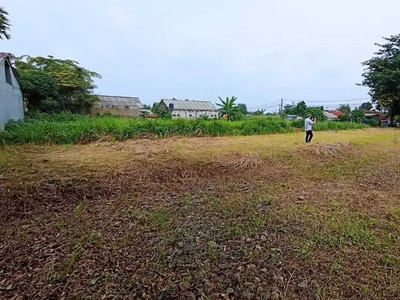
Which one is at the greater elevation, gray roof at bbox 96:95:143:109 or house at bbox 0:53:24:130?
gray roof at bbox 96:95:143:109

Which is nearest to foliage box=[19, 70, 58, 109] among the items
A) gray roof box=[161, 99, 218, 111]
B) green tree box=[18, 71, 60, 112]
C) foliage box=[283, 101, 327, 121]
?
green tree box=[18, 71, 60, 112]

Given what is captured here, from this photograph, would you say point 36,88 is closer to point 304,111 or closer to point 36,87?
point 36,87

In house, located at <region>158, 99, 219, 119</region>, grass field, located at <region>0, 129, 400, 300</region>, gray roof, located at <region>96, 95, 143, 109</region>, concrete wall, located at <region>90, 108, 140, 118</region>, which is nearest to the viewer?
grass field, located at <region>0, 129, 400, 300</region>

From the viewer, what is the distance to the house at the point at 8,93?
9.46 meters

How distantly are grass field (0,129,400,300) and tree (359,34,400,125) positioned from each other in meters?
19.9

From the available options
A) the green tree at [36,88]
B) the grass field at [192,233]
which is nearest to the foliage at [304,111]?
the grass field at [192,233]

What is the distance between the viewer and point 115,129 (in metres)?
9.18

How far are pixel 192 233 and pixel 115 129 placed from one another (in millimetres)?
7540

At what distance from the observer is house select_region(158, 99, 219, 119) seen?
33.2 metres

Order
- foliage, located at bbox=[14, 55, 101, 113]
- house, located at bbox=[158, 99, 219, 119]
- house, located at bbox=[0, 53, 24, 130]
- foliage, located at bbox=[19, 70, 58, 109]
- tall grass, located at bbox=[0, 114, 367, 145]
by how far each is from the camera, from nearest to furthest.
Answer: tall grass, located at bbox=[0, 114, 367, 145] < house, located at bbox=[0, 53, 24, 130] < foliage, located at bbox=[19, 70, 58, 109] < foliage, located at bbox=[14, 55, 101, 113] < house, located at bbox=[158, 99, 219, 119]

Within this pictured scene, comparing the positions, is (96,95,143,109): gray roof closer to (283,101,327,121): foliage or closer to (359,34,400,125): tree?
(283,101,327,121): foliage

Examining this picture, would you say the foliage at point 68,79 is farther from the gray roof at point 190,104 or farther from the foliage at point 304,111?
the foliage at point 304,111

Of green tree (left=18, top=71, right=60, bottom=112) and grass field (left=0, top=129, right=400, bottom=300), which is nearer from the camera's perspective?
grass field (left=0, top=129, right=400, bottom=300)

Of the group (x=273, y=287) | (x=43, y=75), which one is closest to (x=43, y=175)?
(x=273, y=287)
